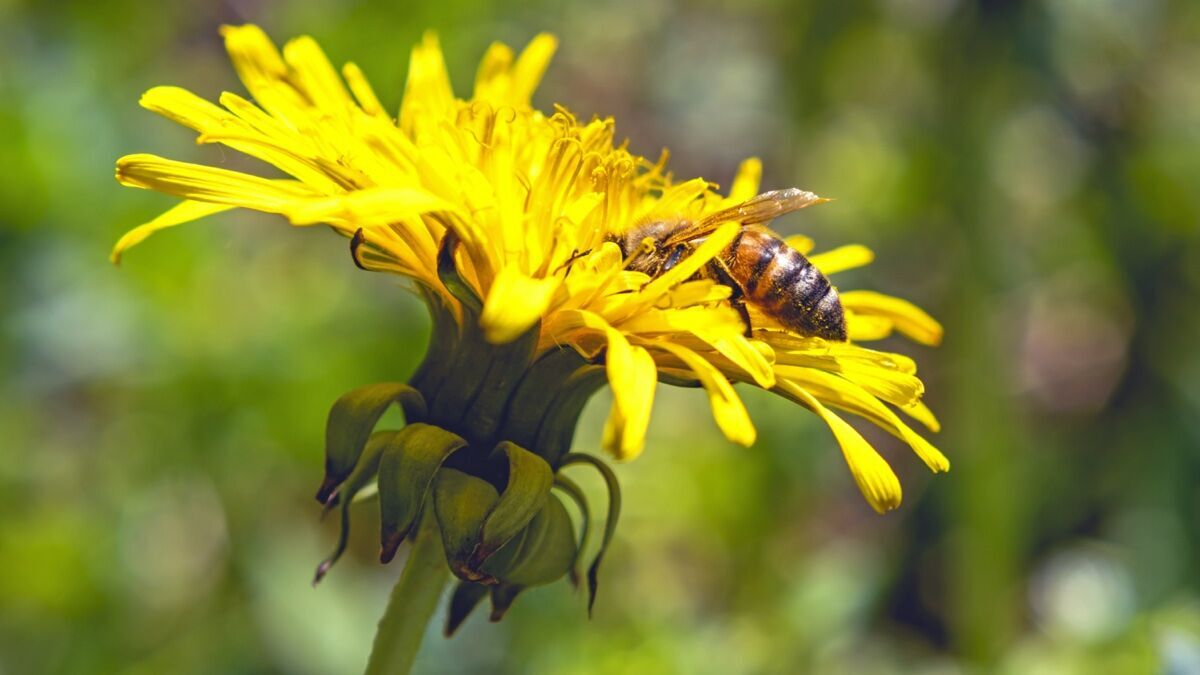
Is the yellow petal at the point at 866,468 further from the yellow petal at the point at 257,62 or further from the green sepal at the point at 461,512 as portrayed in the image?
the yellow petal at the point at 257,62

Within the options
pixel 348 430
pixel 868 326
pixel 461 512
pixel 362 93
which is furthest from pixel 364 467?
pixel 868 326

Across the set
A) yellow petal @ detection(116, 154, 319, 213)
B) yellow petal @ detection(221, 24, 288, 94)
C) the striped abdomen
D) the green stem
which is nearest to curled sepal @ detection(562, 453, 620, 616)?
the green stem

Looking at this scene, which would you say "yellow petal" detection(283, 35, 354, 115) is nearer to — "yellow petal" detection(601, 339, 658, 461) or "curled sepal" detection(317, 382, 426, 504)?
"curled sepal" detection(317, 382, 426, 504)

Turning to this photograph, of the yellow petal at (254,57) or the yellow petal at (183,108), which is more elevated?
the yellow petal at (254,57)

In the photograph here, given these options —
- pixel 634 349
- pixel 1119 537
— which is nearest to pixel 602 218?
pixel 634 349

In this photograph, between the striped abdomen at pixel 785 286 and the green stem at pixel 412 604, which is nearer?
the green stem at pixel 412 604

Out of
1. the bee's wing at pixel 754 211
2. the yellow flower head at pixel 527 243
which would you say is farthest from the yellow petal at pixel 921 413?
the bee's wing at pixel 754 211
